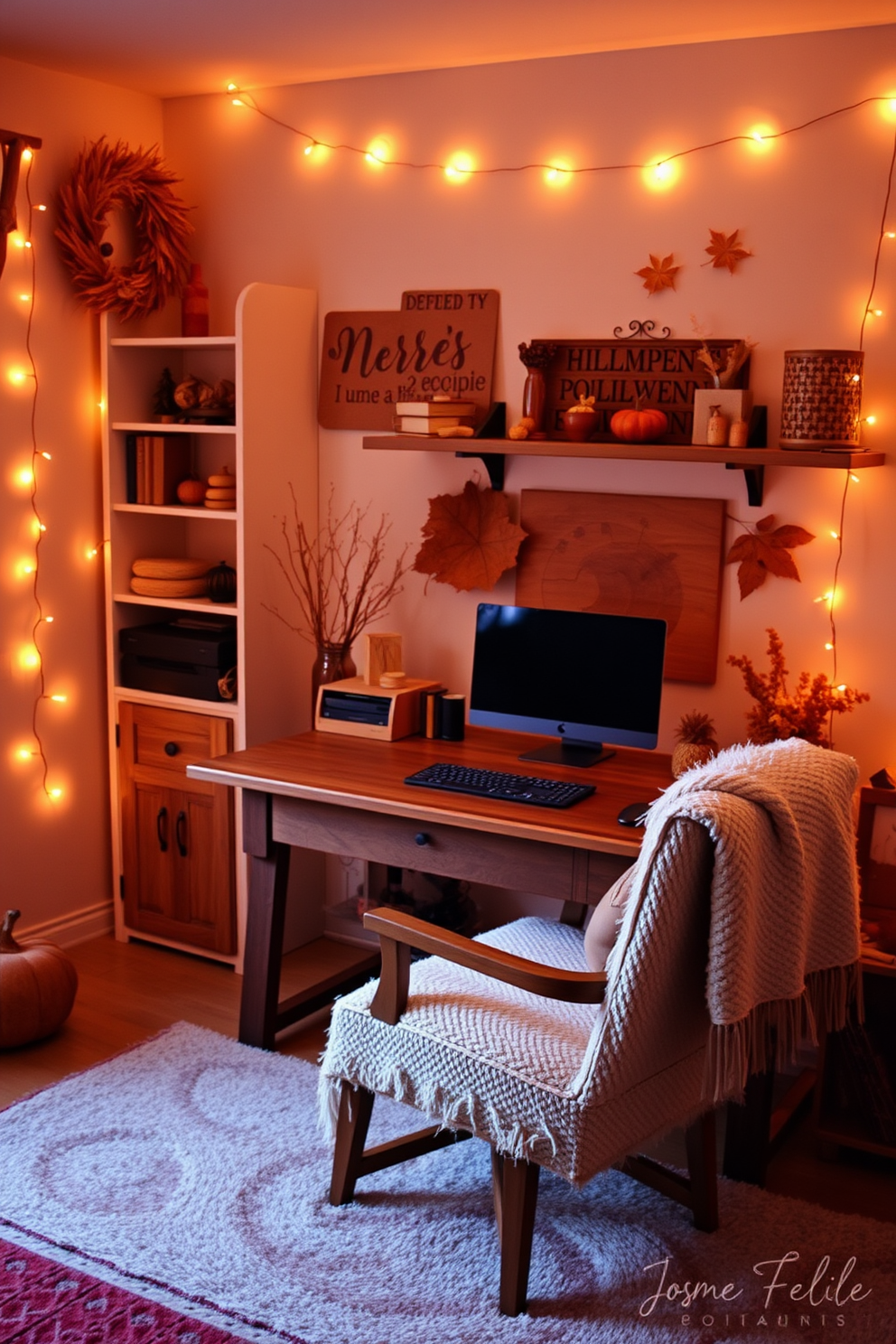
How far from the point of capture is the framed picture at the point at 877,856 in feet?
9.49

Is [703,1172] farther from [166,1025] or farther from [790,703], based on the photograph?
[166,1025]

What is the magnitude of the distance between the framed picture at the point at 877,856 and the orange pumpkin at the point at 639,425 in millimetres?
973

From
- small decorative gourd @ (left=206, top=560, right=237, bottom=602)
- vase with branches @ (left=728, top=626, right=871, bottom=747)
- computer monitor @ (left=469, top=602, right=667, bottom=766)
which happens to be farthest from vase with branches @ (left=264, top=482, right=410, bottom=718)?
vase with branches @ (left=728, top=626, right=871, bottom=747)

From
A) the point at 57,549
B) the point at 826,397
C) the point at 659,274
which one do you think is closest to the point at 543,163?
the point at 659,274

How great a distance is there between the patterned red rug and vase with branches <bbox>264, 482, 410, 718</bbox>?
167cm

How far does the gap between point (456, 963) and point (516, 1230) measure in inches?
18.5

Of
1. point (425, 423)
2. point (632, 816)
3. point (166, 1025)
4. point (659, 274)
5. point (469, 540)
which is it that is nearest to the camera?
point (632, 816)

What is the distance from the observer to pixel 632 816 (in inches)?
105

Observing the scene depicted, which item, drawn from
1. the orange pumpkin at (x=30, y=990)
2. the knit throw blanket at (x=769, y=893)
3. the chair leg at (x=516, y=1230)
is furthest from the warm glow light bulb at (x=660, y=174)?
the orange pumpkin at (x=30, y=990)

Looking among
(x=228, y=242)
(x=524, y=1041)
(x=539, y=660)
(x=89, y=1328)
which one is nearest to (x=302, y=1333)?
(x=89, y=1328)

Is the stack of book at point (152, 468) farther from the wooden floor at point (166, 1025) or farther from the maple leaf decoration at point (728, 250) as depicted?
the maple leaf decoration at point (728, 250)

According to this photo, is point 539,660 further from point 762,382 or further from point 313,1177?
point 313,1177

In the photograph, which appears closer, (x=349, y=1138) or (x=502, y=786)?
(x=349, y=1138)

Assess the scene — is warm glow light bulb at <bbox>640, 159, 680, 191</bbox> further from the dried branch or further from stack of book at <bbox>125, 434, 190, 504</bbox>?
stack of book at <bbox>125, 434, 190, 504</bbox>
